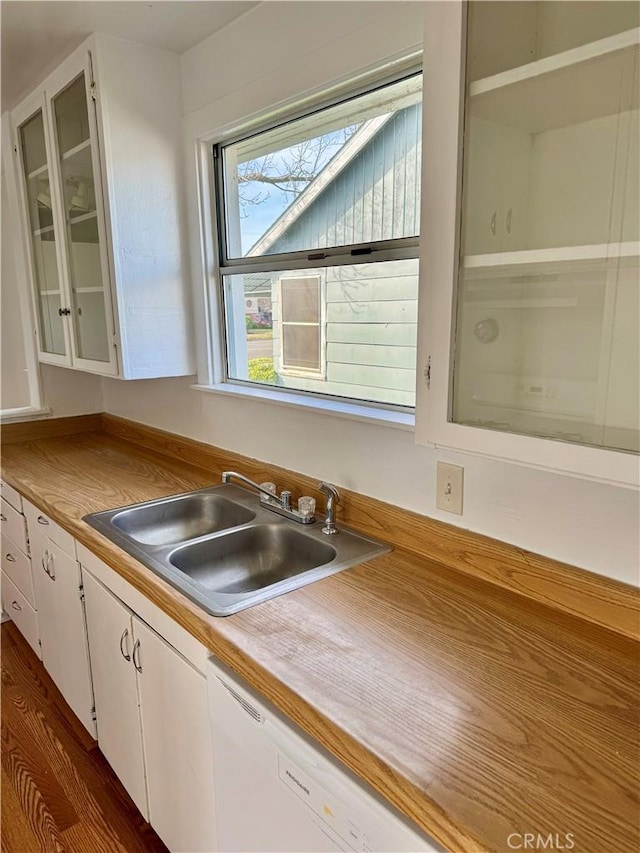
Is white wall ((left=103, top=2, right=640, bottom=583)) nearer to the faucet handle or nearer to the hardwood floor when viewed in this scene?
the faucet handle

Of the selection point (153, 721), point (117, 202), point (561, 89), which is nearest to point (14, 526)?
point (153, 721)

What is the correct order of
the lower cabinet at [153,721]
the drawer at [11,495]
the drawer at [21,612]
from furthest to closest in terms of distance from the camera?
the drawer at [21,612] < the drawer at [11,495] < the lower cabinet at [153,721]

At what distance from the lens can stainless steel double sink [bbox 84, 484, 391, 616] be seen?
1305mm

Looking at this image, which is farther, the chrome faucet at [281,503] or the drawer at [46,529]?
the drawer at [46,529]

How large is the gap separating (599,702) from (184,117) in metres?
2.16

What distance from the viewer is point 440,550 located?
53.7 inches

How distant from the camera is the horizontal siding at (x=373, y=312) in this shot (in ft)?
5.07

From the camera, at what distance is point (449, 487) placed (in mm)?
1345

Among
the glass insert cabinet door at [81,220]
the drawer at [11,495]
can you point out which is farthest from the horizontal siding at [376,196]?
the drawer at [11,495]

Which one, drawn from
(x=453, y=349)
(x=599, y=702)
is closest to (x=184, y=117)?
(x=453, y=349)

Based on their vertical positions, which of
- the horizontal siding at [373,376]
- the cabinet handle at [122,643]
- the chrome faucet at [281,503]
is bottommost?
the cabinet handle at [122,643]

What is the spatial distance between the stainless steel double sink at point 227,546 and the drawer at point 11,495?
665 millimetres

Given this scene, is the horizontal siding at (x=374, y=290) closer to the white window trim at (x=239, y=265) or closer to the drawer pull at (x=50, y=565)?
the white window trim at (x=239, y=265)

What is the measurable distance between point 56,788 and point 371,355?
1728 mm
